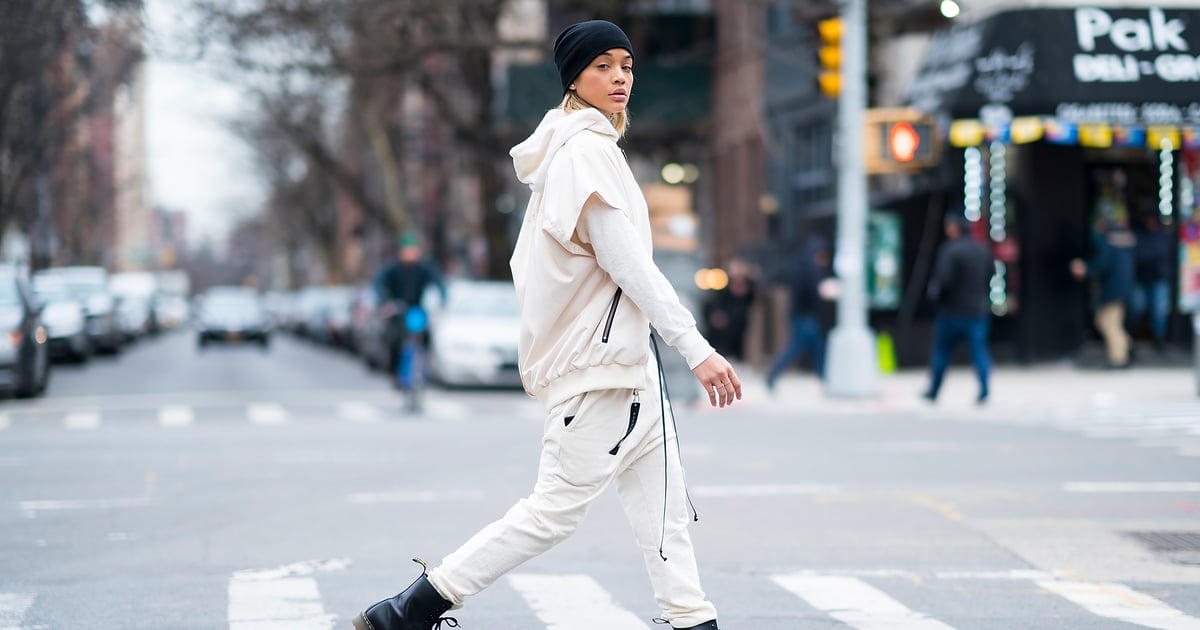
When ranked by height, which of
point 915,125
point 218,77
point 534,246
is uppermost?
point 218,77

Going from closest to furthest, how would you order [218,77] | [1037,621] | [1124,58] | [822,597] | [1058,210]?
[1037,621] → [822,597] → [1124,58] → [1058,210] → [218,77]

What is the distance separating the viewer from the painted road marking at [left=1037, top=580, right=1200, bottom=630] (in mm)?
6240

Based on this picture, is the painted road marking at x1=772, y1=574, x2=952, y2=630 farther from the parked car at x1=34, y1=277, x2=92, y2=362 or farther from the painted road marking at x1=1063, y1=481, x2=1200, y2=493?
the parked car at x1=34, y1=277, x2=92, y2=362

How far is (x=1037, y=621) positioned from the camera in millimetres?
6316

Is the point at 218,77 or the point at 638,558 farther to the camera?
the point at 218,77

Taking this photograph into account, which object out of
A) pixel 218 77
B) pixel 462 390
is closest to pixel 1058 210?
pixel 462 390

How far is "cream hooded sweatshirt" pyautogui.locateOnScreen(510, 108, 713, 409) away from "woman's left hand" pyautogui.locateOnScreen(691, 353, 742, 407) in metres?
0.03

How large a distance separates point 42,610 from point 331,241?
79268mm

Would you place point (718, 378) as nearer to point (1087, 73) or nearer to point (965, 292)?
point (965, 292)

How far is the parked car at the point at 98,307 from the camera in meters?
35.2

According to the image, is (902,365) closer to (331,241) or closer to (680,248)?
(680,248)

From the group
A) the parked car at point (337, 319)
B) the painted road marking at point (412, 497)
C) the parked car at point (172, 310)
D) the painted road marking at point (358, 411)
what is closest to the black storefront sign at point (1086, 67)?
the painted road marking at point (358, 411)

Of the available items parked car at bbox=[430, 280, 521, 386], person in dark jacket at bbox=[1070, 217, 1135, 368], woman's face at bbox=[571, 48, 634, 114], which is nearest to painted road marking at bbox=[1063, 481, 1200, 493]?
woman's face at bbox=[571, 48, 634, 114]

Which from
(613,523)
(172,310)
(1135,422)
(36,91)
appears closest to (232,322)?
(36,91)
